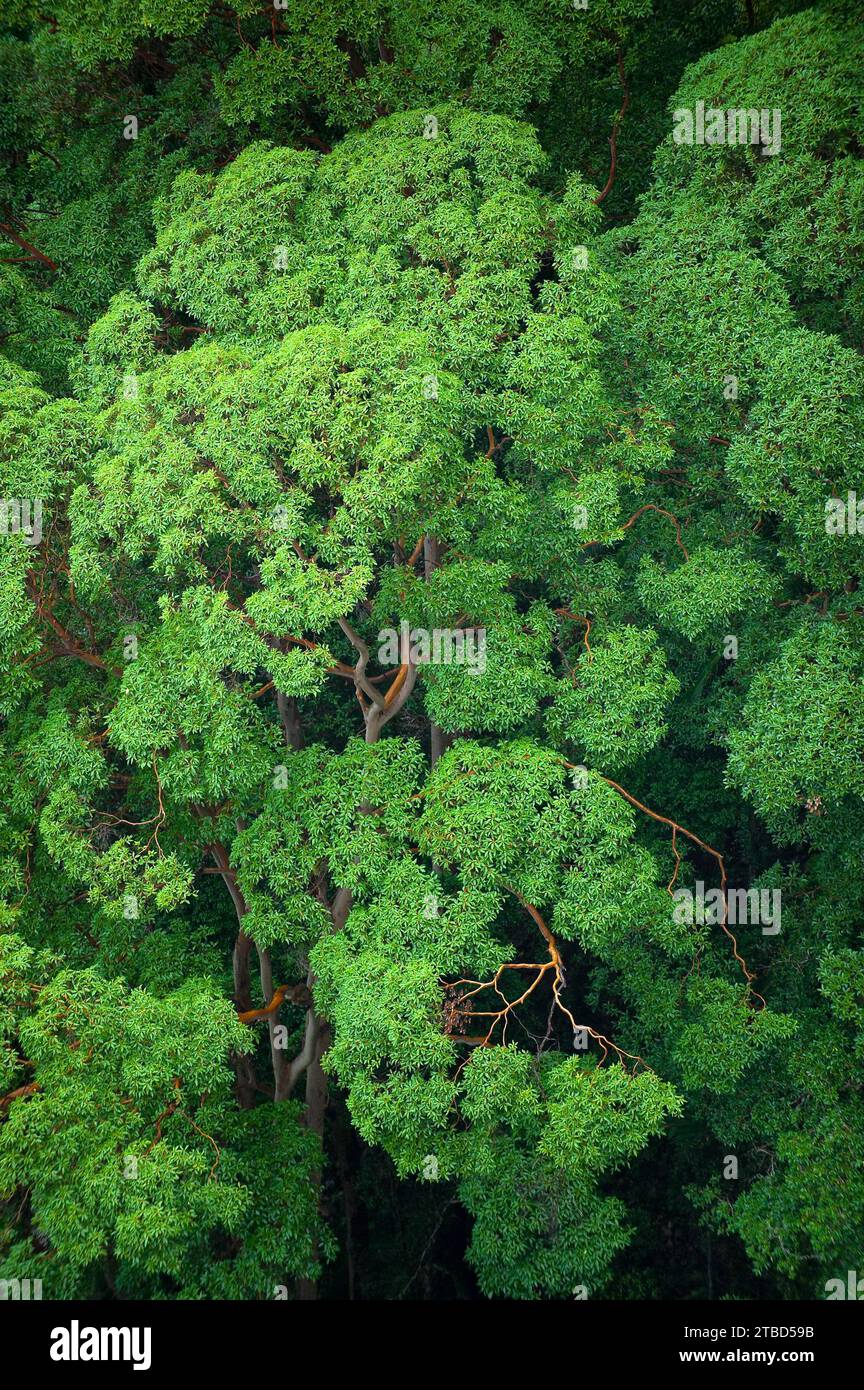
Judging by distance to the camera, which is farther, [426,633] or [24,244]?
[24,244]

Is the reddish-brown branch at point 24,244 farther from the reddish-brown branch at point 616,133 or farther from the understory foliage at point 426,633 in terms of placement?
the reddish-brown branch at point 616,133

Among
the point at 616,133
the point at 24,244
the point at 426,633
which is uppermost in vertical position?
the point at 616,133

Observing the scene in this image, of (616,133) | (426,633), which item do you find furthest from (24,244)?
(426,633)

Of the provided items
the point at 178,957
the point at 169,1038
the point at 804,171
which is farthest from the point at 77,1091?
the point at 804,171

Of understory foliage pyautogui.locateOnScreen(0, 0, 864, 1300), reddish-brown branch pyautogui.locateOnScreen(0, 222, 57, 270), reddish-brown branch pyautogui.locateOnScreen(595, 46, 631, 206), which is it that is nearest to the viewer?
understory foliage pyautogui.locateOnScreen(0, 0, 864, 1300)

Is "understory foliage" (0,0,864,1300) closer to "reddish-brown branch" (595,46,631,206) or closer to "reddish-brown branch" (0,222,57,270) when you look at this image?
"reddish-brown branch" (595,46,631,206)

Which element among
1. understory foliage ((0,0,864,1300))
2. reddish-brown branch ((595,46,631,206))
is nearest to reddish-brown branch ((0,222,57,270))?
understory foliage ((0,0,864,1300))

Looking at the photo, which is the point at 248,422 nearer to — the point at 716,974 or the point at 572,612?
the point at 572,612

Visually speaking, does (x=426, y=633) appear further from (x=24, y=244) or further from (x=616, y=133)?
(x=24, y=244)
